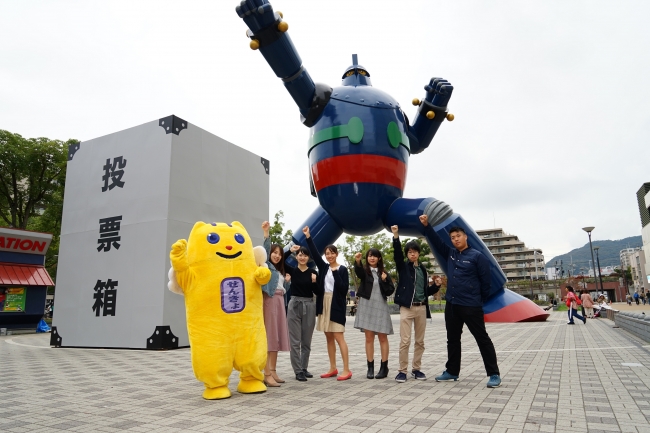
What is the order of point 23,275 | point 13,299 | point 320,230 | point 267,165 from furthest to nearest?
point 23,275 < point 13,299 < point 267,165 < point 320,230

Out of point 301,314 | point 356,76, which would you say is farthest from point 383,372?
point 356,76

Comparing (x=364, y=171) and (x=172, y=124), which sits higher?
(x=172, y=124)

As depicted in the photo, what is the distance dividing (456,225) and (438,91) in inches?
107

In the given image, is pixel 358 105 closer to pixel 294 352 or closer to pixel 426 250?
pixel 294 352

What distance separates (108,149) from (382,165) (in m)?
6.29

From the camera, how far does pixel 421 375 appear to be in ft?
16.1

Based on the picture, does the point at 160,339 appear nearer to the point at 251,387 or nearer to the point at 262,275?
the point at 251,387

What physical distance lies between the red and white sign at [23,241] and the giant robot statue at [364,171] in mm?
13764

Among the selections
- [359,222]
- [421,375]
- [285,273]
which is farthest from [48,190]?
[421,375]

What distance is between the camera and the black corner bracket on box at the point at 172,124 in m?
9.09

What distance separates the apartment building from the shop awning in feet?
207

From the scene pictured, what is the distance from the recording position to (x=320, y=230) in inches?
322

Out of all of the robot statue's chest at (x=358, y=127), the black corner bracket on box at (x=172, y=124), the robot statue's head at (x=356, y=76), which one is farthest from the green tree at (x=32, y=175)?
the robot statue's chest at (x=358, y=127)

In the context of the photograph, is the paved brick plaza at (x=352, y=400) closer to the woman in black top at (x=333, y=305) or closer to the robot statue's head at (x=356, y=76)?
the woman in black top at (x=333, y=305)
